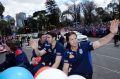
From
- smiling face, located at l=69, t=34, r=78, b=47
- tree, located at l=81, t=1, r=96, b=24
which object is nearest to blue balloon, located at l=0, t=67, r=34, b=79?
smiling face, located at l=69, t=34, r=78, b=47

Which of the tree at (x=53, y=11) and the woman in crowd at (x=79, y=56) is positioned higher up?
the woman in crowd at (x=79, y=56)

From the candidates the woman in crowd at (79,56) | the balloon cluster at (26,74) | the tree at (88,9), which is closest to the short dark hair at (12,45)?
the woman in crowd at (79,56)

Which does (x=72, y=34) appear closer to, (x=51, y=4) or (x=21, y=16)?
(x=51, y=4)

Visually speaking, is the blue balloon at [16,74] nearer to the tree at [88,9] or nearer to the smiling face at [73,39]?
the smiling face at [73,39]

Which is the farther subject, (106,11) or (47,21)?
(47,21)

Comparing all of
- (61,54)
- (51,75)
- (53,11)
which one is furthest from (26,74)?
(53,11)

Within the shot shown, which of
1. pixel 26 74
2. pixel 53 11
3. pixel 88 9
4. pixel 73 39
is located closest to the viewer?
pixel 26 74

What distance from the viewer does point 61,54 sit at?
21.2 ft

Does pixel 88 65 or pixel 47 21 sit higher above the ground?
pixel 88 65

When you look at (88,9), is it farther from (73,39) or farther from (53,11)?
Answer: (73,39)

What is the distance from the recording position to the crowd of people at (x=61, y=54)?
5602 mm

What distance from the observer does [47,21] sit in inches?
4633

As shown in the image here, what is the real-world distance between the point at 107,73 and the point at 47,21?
347ft

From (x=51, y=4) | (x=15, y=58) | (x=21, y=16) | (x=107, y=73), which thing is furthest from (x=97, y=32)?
(x=21, y=16)
